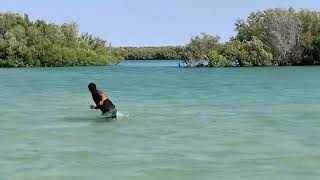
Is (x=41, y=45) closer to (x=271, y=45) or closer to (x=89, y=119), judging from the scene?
(x=271, y=45)

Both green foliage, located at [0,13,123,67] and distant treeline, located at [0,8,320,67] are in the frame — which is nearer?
distant treeline, located at [0,8,320,67]

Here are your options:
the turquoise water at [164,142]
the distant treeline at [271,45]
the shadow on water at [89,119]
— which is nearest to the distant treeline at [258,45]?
the distant treeline at [271,45]

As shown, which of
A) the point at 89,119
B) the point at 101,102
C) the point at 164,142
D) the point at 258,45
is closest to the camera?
the point at 164,142

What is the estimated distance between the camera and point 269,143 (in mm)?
15734

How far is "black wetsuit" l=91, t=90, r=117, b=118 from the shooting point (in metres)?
19.5

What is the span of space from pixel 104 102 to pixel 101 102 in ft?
0.33

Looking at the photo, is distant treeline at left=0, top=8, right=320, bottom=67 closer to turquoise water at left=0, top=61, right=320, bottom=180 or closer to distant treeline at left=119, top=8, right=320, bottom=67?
distant treeline at left=119, top=8, right=320, bottom=67

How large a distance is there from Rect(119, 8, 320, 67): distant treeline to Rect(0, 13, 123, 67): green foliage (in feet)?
91.9

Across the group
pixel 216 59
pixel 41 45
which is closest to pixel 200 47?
pixel 216 59

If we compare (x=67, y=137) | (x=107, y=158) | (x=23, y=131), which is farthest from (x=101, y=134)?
(x=107, y=158)

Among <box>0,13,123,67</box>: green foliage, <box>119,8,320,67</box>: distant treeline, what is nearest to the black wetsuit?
<box>119,8,320,67</box>: distant treeline

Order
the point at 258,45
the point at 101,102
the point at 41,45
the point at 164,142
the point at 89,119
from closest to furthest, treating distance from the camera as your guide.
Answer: the point at 164,142 < the point at 101,102 < the point at 89,119 < the point at 258,45 < the point at 41,45

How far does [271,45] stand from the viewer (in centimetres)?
9169

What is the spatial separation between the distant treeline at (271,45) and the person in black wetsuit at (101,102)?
69.9 metres
